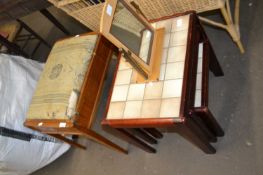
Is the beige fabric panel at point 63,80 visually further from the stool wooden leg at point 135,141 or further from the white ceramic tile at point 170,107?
the white ceramic tile at point 170,107

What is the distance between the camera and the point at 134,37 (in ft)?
3.78

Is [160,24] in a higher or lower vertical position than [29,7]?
lower

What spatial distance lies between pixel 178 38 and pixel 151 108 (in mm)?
361

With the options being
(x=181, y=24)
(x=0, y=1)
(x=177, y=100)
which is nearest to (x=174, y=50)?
(x=181, y=24)

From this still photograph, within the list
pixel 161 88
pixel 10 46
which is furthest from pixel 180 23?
pixel 10 46

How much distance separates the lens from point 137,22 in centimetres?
117

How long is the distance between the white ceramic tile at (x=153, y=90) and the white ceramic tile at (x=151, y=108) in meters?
0.02

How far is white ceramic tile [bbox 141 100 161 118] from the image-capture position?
1052 mm

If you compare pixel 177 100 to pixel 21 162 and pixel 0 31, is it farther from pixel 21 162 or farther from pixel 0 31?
pixel 0 31

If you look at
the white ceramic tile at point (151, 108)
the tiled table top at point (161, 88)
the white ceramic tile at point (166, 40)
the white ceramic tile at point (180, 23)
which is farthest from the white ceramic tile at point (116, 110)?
the white ceramic tile at point (180, 23)

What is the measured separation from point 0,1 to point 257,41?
1.67 metres

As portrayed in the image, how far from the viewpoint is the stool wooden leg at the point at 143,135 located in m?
1.38

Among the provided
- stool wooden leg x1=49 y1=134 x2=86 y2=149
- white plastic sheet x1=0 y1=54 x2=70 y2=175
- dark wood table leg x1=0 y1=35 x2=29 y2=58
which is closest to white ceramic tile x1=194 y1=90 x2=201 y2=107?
stool wooden leg x1=49 y1=134 x2=86 y2=149

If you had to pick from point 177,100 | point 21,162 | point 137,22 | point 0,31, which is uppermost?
point 137,22
